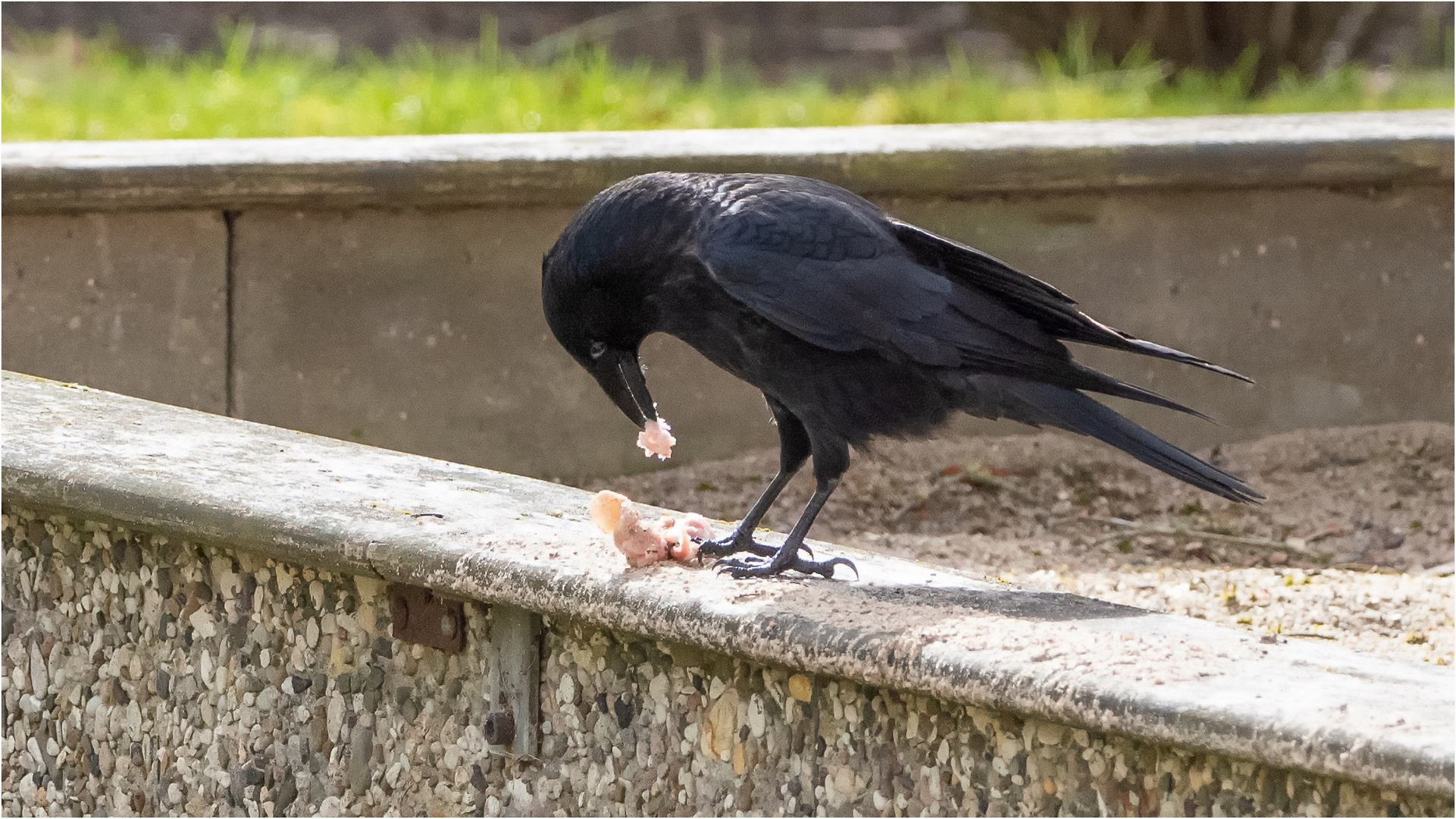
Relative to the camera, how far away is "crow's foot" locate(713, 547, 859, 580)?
2.75 metres

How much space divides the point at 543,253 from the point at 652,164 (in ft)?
1.28

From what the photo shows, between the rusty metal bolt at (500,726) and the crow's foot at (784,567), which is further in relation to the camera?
the crow's foot at (784,567)

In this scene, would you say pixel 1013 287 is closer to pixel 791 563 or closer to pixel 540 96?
pixel 791 563

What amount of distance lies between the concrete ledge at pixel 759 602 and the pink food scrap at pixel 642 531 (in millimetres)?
52

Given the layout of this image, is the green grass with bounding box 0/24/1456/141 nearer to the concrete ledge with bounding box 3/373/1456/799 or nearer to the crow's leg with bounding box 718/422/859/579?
the concrete ledge with bounding box 3/373/1456/799

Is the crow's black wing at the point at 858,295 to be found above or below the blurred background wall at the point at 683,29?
above

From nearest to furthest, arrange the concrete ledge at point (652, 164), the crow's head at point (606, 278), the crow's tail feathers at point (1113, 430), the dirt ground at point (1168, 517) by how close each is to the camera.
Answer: the crow's tail feathers at point (1113, 430)
the crow's head at point (606, 278)
the dirt ground at point (1168, 517)
the concrete ledge at point (652, 164)

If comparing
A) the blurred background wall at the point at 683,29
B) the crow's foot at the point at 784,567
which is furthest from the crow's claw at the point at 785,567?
the blurred background wall at the point at 683,29

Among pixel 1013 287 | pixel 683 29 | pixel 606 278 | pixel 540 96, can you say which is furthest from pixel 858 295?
pixel 683 29

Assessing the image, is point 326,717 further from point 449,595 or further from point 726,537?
point 726,537

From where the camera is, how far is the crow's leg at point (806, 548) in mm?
2793

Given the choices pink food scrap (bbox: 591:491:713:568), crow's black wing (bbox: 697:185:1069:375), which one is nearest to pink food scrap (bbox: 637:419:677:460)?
pink food scrap (bbox: 591:491:713:568)

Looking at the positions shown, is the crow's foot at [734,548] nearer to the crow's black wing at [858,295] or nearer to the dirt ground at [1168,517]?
the crow's black wing at [858,295]

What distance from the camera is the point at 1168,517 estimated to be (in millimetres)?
4957
